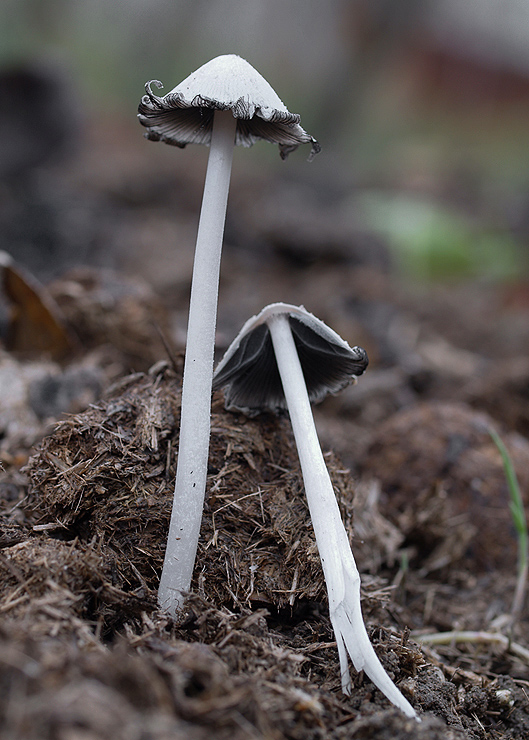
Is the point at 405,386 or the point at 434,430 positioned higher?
the point at 405,386

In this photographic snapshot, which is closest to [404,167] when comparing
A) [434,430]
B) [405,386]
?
[405,386]

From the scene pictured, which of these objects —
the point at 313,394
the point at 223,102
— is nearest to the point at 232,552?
the point at 313,394

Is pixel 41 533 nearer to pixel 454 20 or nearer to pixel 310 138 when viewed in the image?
pixel 310 138

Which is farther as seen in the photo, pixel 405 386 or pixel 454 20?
pixel 454 20

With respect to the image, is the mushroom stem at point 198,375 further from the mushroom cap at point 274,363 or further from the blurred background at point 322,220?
the blurred background at point 322,220

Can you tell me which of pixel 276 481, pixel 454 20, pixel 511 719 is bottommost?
pixel 511 719

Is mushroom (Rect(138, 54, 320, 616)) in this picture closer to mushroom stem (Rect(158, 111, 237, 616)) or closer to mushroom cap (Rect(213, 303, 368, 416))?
mushroom stem (Rect(158, 111, 237, 616))
